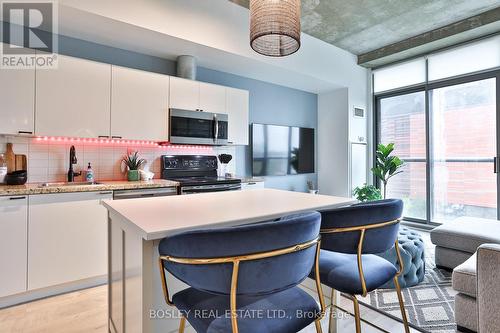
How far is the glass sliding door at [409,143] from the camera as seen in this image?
4746 mm

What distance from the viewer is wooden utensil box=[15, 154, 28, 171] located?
2.69 meters

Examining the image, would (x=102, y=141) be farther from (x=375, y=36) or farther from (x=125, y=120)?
(x=375, y=36)

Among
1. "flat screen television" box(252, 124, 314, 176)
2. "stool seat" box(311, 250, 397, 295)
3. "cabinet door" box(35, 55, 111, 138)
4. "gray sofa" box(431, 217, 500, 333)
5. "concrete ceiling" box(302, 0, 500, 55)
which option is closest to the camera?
"gray sofa" box(431, 217, 500, 333)

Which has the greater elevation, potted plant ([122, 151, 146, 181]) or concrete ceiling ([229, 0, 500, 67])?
A: concrete ceiling ([229, 0, 500, 67])

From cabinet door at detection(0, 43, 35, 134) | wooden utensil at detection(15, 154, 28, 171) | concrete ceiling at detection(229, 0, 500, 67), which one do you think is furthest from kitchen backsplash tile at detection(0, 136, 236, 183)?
concrete ceiling at detection(229, 0, 500, 67)

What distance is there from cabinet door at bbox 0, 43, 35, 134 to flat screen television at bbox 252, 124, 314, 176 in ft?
9.50

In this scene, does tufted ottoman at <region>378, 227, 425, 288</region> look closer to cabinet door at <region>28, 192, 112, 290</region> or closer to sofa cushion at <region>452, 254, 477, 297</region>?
sofa cushion at <region>452, 254, 477, 297</region>

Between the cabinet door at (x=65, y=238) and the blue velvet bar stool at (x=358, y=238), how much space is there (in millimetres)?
2181

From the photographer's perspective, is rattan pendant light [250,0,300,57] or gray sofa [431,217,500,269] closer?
rattan pendant light [250,0,300,57]

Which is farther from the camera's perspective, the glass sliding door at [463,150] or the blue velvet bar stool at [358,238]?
the glass sliding door at [463,150]

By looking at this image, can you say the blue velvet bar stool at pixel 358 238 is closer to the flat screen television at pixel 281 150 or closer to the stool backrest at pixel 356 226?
the stool backrest at pixel 356 226

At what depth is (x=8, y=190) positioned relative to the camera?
84.7 inches

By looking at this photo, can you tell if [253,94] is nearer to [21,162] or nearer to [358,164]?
[358,164]

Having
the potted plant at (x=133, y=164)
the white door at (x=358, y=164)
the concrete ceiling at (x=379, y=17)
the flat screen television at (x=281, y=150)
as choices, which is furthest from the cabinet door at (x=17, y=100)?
the white door at (x=358, y=164)
